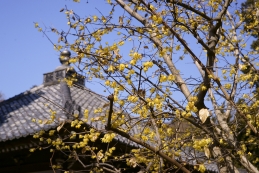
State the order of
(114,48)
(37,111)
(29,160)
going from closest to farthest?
(114,48), (29,160), (37,111)

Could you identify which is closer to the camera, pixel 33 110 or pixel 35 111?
pixel 35 111

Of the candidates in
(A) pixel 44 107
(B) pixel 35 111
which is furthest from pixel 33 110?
(A) pixel 44 107

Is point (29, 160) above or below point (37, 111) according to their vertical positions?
below

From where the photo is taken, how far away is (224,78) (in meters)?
4.36

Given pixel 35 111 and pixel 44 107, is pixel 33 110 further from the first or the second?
pixel 44 107

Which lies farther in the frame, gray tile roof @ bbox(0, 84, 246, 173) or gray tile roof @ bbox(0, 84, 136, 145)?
gray tile roof @ bbox(0, 84, 136, 145)

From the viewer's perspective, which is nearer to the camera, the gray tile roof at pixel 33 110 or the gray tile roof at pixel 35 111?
the gray tile roof at pixel 35 111

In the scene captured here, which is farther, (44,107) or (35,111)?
(44,107)

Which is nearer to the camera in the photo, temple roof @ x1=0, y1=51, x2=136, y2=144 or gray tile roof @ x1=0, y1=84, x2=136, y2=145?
temple roof @ x1=0, y1=51, x2=136, y2=144

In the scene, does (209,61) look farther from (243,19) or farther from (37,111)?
(37,111)

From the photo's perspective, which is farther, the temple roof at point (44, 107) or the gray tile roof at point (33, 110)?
the gray tile roof at point (33, 110)

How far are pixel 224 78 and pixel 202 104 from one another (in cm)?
70

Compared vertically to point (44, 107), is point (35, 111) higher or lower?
lower

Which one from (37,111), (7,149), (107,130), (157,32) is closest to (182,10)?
(157,32)
